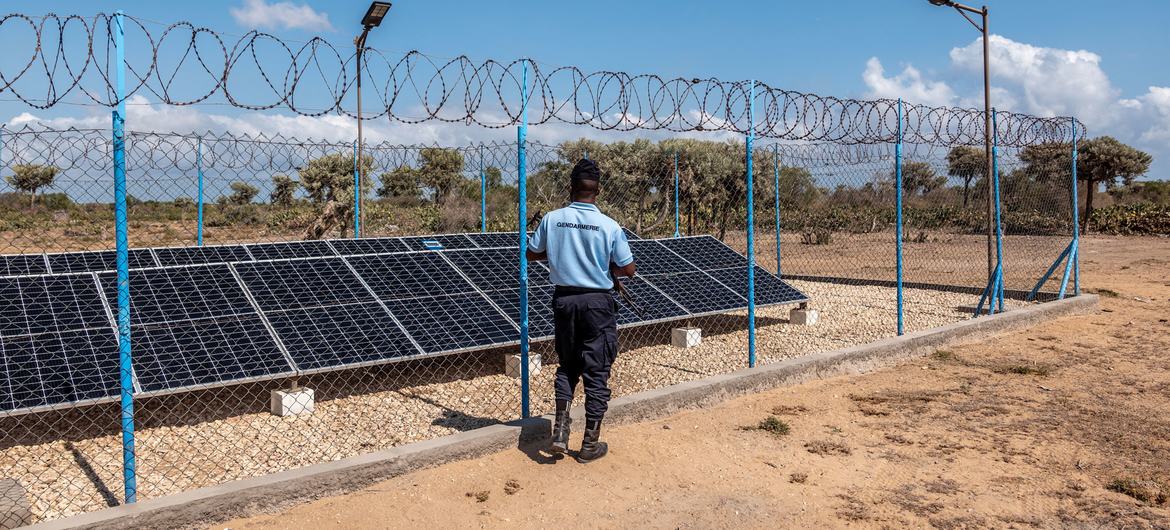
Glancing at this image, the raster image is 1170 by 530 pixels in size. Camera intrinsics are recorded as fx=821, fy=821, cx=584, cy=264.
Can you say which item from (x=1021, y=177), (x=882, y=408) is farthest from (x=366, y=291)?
(x=1021, y=177)

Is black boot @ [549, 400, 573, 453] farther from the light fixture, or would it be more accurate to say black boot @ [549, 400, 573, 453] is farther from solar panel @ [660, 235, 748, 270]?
the light fixture

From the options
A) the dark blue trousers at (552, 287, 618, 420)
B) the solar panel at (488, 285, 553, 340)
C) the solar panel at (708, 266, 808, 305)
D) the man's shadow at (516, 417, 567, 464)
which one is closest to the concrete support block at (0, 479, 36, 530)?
the man's shadow at (516, 417, 567, 464)

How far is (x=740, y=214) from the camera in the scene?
24406 millimetres

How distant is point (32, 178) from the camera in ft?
22.0

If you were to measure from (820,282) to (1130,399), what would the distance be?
317 inches

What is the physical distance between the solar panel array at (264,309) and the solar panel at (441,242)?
0.11 ft

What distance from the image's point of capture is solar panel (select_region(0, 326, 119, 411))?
5.19 m

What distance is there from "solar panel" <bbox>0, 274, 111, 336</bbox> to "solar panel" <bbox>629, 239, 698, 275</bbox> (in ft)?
18.1

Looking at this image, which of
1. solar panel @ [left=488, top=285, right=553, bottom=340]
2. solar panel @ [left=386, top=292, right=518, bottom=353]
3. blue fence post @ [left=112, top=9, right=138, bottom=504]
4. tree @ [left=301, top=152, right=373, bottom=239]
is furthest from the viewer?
tree @ [left=301, top=152, right=373, bottom=239]

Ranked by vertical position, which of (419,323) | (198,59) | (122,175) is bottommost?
(419,323)

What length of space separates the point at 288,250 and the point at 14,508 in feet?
15.1

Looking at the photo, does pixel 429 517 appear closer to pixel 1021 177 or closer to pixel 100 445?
pixel 100 445

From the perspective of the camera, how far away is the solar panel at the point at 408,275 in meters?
7.79

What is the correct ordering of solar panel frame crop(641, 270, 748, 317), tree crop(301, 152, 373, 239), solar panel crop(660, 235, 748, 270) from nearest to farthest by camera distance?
solar panel frame crop(641, 270, 748, 317), solar panel crop(660, 235, 748, 270), tree crop(301, 152, 373, 239)
